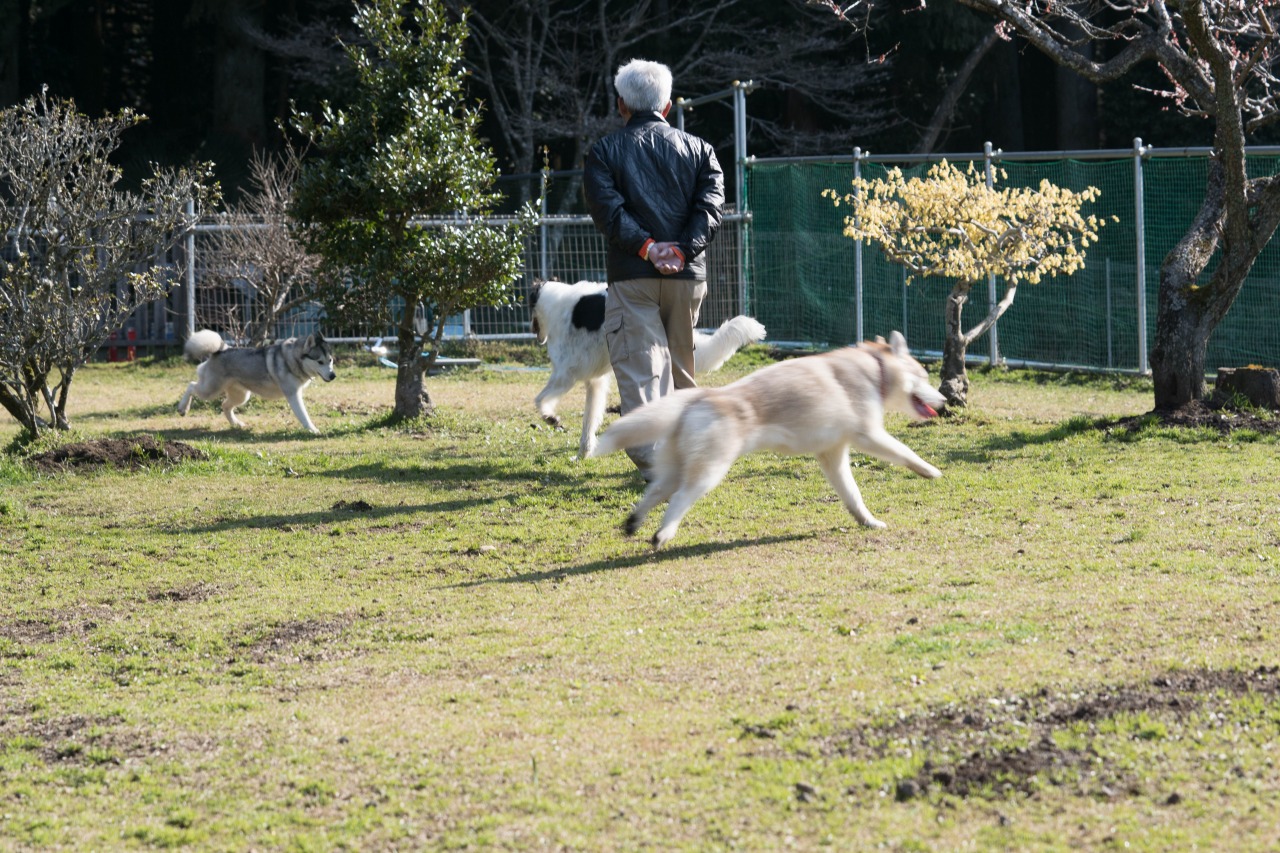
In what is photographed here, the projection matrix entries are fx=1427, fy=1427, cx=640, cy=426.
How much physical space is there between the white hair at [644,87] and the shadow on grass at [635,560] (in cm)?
243

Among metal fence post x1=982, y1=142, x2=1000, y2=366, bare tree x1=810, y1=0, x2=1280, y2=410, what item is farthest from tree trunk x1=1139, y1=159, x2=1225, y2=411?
metal fence post x1=982, y1=142, x2=1000, y2=366

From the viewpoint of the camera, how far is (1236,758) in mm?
3629

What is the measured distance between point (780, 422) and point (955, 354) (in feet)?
15.9

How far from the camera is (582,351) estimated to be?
9.43 m

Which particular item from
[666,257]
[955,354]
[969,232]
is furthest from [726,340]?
[969,232]

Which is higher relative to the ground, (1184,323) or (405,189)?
(405,189)

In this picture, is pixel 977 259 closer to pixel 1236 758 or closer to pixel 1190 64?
pixel 1190 64

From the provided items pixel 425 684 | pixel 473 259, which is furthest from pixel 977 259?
pixel 425 684

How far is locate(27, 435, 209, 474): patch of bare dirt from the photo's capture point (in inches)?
356

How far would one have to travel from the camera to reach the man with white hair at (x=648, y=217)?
24.1 ft

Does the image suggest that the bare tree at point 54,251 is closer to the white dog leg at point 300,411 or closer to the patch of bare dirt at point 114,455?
the patch of bare dirt at point 114,455

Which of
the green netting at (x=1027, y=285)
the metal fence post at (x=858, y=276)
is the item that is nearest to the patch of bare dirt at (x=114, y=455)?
the metal fence post at (x=858, y=276)

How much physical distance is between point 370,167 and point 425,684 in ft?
21.2

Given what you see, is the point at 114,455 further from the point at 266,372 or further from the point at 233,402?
the point at 233,402
